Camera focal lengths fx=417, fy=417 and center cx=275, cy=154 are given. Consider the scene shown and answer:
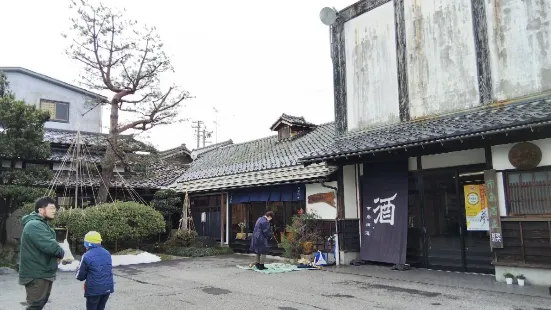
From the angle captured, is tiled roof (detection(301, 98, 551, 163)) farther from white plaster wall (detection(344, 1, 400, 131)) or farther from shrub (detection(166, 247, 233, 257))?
shrub (detection(166, 247, 233, 257))

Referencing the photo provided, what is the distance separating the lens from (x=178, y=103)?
17094mm

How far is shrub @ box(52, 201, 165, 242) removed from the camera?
13.8 metres

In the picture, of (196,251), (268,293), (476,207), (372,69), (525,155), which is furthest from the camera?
(196,251)

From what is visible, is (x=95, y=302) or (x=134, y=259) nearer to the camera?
(x=95, y=302)

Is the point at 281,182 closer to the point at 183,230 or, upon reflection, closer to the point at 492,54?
the point at 183,230

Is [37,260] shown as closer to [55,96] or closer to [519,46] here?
[519,46]

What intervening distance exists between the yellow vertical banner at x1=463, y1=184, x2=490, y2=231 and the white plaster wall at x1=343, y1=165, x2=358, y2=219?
11.2 feet

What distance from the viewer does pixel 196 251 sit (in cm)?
1669

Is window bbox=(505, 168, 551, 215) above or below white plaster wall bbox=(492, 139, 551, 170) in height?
below

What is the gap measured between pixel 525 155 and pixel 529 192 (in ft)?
2.84

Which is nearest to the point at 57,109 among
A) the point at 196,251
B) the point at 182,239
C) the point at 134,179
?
the point at 134,179

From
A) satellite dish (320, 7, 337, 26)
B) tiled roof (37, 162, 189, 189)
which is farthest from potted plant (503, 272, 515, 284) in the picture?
tiled roof (37, 162, 189, 189)

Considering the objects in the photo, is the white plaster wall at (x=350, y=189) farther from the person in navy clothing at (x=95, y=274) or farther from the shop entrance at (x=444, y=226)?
the person in navy clothing at (x=95, y=274)

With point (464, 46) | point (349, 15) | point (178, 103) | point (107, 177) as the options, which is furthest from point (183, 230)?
point (464, 46)
